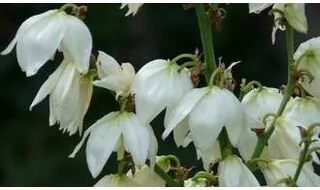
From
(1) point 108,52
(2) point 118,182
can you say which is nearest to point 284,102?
(2) point 118,182

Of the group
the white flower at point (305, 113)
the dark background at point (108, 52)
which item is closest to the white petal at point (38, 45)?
the white flower at point (305, 113)

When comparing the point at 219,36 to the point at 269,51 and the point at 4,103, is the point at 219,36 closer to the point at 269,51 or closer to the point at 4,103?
the point at 269,51

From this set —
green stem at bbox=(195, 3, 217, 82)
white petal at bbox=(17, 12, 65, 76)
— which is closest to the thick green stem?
green stem at bbox=(195, 3, 217, 82)

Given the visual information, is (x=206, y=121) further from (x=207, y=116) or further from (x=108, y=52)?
(x=108, y=52)

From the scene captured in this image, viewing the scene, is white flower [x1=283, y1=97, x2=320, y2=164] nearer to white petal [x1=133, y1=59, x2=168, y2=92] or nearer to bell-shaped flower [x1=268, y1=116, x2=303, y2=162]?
bell-shaped flower [x1=268, y1=116, x2=303, y2=162]

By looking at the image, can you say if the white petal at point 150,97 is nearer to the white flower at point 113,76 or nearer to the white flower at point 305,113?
the white flower at point 113,76

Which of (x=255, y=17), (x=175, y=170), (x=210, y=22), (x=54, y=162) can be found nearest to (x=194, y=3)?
(x=210, y=22)

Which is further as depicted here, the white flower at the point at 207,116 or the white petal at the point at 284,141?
the white petal at the point at 284,141
